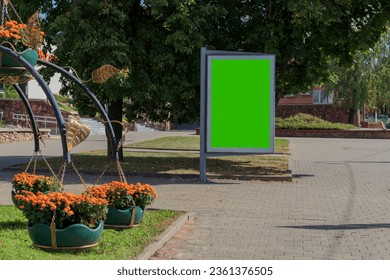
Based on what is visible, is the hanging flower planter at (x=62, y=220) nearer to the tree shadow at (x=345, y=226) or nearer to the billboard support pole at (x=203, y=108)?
the tree shadow at (x=345, y=226)

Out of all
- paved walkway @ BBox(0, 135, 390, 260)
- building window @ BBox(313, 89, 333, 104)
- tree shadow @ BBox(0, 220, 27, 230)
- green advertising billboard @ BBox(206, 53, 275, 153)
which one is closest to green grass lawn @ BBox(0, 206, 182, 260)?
tree shadow @ BBox(0, 220, 27, 230)

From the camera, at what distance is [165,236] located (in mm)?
7762

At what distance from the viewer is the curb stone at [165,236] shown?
6.78m

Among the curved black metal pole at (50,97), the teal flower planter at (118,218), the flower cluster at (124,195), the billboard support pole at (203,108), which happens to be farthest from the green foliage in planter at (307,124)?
the curved black metal pole at (50,97)

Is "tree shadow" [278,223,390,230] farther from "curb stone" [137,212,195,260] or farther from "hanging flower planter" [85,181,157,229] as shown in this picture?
"hanging flower planter" [85,181,157,229]

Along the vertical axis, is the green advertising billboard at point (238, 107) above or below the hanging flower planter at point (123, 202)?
above

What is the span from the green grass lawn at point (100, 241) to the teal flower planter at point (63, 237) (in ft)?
0.28

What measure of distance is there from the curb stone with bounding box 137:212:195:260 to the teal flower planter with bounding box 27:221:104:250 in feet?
2.00

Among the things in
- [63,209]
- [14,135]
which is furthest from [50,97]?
[14,135]

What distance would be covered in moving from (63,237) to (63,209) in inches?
11.5

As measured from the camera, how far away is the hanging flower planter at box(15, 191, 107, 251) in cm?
627

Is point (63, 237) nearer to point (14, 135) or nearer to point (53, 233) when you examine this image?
point (53, 233)

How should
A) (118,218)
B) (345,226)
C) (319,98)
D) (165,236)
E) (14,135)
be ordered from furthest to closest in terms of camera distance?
(319,98) → (14,135) → (345,226) → (118,218) → (165,236)
